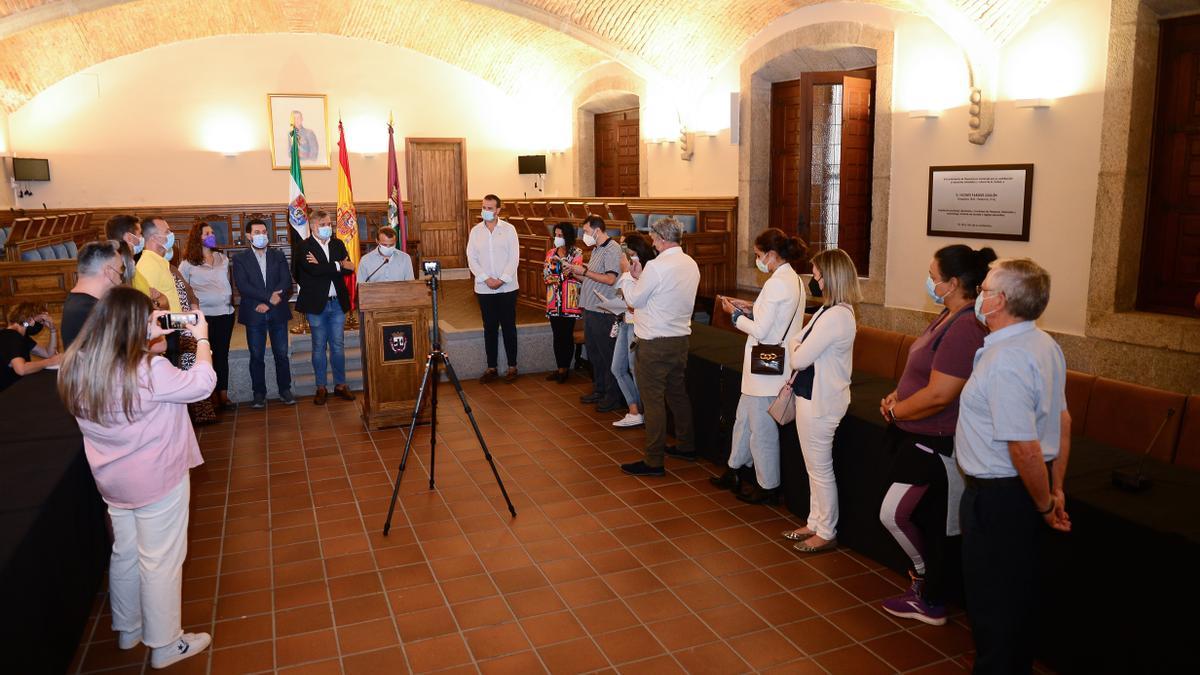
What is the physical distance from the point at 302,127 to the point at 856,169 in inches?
391

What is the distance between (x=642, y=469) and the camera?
5.34 m

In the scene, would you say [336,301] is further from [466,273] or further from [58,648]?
[466,273]

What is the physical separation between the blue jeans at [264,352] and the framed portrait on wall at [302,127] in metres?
8.31

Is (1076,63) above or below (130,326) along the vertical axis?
above

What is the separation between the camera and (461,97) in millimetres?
15414

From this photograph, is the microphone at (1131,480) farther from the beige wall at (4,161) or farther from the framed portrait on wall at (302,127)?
the beige wall at (4,161)

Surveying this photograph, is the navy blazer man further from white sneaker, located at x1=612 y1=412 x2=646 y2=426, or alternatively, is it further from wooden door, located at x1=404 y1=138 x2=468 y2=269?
wooden door, located at x1=404 y1=138 x2=468 y2=269

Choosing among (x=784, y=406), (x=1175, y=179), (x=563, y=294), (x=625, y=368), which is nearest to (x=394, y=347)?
(x=563, y=294)

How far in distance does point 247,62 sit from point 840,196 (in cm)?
1051

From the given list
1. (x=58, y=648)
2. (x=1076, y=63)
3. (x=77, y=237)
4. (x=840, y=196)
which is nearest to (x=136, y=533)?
(x=58, y=648)

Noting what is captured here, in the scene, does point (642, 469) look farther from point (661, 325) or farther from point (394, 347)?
point (394, 347)

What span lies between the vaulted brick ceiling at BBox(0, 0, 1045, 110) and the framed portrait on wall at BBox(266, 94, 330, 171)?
116 cm

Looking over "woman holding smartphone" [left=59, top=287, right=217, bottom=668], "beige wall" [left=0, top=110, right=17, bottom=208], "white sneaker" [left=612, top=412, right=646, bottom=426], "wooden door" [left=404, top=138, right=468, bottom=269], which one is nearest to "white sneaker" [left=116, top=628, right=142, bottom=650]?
"woman holding smartphone" [left=59, top=287, right=217, bottom=668]

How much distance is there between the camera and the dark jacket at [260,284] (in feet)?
22.2
